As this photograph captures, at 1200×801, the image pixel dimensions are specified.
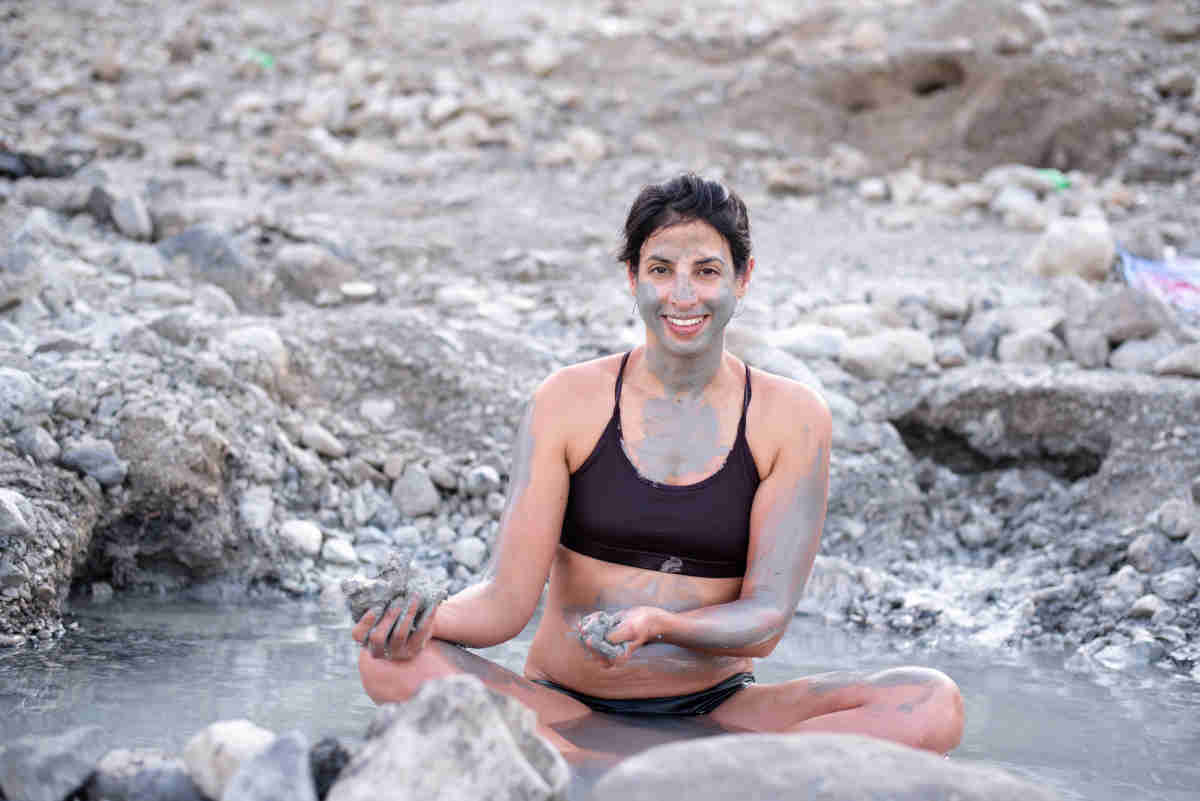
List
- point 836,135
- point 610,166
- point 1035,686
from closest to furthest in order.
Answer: point 1035,686 → point 610,166 → point 836,135

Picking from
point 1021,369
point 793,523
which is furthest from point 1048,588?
point 793,523

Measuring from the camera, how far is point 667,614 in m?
2.92

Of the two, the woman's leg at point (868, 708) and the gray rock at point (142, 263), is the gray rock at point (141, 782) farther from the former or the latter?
the gray rock at point (142, 263)

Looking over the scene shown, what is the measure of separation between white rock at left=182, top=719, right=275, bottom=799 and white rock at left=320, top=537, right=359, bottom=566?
2.52 metres

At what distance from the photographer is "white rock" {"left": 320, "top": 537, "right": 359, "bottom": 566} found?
5.02 metres

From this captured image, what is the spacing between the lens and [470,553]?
5.14m

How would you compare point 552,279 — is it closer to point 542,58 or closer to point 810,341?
point 810,341

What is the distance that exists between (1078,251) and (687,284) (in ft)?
14.6

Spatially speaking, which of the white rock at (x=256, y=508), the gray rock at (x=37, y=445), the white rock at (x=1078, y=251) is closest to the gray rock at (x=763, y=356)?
the white rock at (x=256, y=508)

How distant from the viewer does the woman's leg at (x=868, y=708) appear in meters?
2.95

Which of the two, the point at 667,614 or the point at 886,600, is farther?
the point at 886,600

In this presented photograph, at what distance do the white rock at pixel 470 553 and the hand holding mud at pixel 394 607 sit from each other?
2.20 m

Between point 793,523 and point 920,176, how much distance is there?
22.9 ft

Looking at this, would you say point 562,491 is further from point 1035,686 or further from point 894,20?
point 894,20
